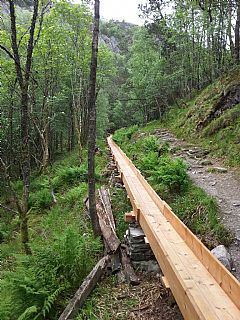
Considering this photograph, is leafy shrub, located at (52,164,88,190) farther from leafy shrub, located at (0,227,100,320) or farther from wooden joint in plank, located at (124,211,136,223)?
leafy shrub, located at (0,227,100,320)

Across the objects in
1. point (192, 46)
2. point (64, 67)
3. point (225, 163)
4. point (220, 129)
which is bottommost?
point (225, 163)

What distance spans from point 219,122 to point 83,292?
1056cm

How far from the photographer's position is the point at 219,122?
13000mm

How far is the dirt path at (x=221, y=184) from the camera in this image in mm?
5367

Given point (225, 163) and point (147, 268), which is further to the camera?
point (225, 163)

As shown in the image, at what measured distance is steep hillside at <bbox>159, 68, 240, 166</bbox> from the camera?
10.9 meters

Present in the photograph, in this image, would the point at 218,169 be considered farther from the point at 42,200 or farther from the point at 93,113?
the point at 42,200

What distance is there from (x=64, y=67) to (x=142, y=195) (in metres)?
13.7

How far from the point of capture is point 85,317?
3846mm

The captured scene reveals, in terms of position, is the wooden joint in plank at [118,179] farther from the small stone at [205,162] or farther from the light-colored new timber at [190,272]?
the light-colored new timber at [190,272]

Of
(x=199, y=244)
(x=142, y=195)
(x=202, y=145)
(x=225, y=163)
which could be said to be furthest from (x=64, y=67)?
(x=199, y=244)

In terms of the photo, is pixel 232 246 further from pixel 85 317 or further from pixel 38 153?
pixel 38 153

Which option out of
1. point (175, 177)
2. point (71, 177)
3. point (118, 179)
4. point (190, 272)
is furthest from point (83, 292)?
point (71, 177)

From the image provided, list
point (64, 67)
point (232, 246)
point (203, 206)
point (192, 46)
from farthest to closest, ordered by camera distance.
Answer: point (192, 46), point (64, 67), point (203, 206), point (232, 246)
